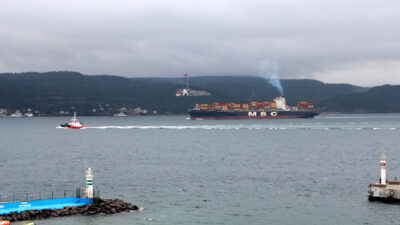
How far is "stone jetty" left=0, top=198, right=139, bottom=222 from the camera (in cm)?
3734

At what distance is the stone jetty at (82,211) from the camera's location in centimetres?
3734

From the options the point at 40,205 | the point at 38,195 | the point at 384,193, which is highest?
the point at 384,193

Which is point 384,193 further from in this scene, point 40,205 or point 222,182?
point 40,205

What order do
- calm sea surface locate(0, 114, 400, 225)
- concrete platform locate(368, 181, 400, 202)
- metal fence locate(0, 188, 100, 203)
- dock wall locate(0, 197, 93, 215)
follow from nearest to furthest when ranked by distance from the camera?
dock wall locate(0, 197, 93, 215), calm sea surface locate(0, 114, 400, 225), concrete platform locate(368, 181, 400, 202), metal fence locate(0, 188, 100, 203)

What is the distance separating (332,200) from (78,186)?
22739 mm

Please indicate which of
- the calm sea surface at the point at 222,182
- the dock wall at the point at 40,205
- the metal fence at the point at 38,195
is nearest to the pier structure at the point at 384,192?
the calm sea surface at the point at 222,182

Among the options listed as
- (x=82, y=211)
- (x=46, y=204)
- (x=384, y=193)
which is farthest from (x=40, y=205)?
(x=384, y=193)

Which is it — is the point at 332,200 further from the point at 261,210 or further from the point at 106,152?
the point at 106,152

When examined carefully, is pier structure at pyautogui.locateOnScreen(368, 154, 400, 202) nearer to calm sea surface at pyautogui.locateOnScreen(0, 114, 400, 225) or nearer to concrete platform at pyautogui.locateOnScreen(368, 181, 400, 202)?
concrete platform at pyautogui.locateOnScreen(368, 181, 400, 202)

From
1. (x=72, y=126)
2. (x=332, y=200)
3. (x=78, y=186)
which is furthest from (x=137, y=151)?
(x=72, y=126)

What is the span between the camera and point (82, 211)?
39.1 m

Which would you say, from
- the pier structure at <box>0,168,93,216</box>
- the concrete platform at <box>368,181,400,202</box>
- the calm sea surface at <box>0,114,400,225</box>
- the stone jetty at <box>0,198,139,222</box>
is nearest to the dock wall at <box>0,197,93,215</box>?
the pier structure at <box>0,168,93,216</box>

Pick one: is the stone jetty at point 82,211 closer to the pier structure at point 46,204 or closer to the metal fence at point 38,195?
the pier structure at point 46,204

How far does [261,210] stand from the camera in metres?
42.2
